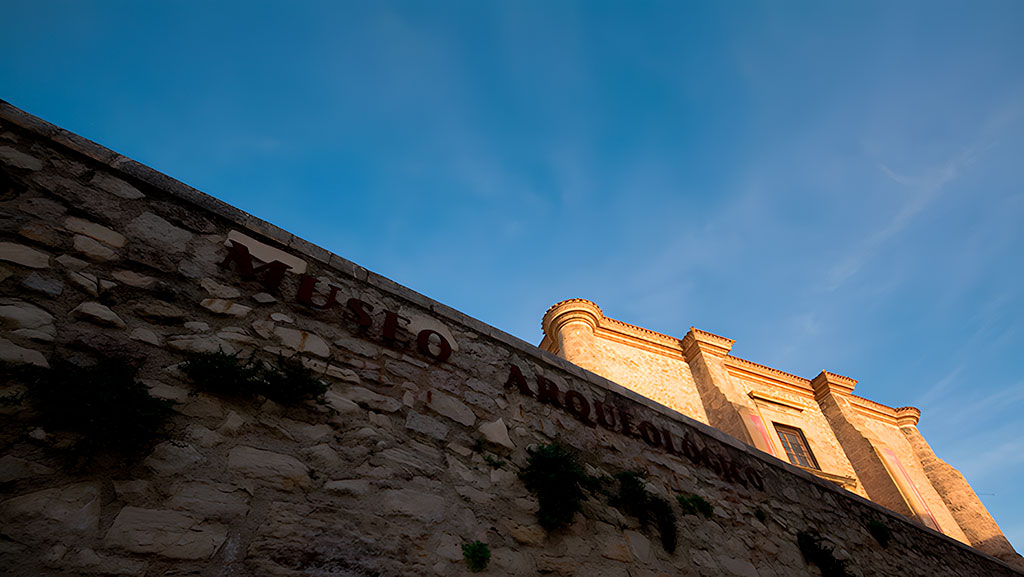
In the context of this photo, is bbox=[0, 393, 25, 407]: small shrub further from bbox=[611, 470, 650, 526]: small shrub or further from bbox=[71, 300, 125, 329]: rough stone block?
bbox=[611, 470, 650, 526]: small shrub

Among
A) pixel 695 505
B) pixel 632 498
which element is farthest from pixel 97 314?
pixel 695 505

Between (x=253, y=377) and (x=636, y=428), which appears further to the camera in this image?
(x=636, y=428)

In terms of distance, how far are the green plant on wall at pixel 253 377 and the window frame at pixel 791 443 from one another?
15.2 meters

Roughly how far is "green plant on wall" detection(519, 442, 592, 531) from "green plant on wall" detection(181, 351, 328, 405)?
1703mm

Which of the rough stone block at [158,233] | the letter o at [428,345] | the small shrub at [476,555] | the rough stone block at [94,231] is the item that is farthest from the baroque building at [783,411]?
the rough stone block at [94,231]

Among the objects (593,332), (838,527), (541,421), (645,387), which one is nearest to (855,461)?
(645,387)

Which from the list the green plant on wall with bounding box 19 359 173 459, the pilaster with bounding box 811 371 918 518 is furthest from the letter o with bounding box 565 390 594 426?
the pilaster with bounding box 811 371 918 518

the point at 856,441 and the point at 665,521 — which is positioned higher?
the point at 856,441

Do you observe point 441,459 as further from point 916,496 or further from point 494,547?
point 916,496

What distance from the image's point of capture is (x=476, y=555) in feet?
10.1

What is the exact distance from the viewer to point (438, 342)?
173 inches

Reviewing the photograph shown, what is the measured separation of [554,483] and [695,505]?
206 centimetres

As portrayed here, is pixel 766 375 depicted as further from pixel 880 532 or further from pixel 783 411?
pixel 880 532

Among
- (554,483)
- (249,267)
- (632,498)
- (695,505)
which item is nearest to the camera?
(249,267)
